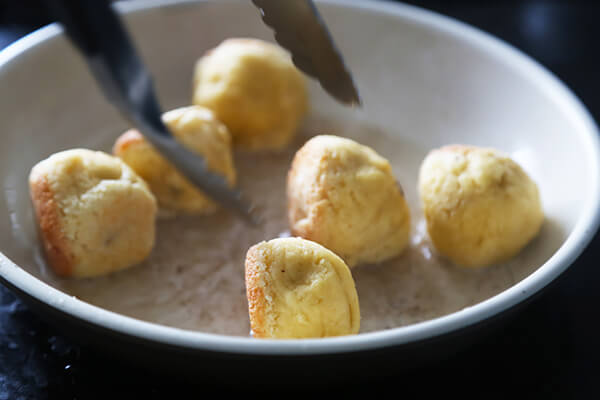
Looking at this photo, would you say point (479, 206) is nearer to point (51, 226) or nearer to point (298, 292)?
point (298, 292)

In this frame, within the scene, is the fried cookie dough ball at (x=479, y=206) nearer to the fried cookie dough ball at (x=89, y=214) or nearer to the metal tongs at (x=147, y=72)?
the metal tongs at (x=147, y=72)

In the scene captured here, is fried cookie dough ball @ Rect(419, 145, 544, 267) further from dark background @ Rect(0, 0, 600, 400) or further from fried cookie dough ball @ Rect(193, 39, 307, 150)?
fried cookie dough ball @ Rect(193, 39, 307, 150)

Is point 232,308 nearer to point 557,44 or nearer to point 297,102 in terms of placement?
point 297,102

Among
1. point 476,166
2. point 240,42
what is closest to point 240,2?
point 240,42

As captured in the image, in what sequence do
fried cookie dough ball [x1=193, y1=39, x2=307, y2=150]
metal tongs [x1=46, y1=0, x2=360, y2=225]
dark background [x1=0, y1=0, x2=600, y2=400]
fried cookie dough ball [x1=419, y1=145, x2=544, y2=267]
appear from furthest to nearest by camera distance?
fried cookie dough ball [x1=193, y1=39, x2=307, y2=150] → fried cookie dough ball [x1=419, y1=145, x2=544, y2=267] → dark background [x1=0, y1=0, x2=600, y2=400] → metal tongs [x1=46, y1=0, x2=360, y2=225]

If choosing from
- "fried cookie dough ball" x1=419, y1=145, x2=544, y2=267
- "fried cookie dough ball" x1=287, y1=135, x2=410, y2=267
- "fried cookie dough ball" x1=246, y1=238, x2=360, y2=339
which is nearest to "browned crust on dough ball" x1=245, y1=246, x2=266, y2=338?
"fried cookie dough ball" x1=246, y1=238, x2=360, y2=339
